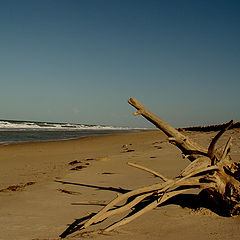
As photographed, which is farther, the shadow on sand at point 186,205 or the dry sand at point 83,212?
the shadow on sand at point 186,205

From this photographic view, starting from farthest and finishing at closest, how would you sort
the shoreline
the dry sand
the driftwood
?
the shoreline < the driftwood < the dry sand

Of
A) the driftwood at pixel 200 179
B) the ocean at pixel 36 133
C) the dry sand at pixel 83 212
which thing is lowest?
the ocean at pixel 36 133

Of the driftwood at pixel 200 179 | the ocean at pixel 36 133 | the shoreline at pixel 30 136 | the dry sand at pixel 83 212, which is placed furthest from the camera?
the ocean at pixel 36 133

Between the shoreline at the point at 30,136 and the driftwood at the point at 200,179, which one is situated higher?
the driftwood at the point at 200,179

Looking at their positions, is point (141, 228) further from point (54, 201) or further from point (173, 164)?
point (173, 164)

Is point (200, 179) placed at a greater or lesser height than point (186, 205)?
greater

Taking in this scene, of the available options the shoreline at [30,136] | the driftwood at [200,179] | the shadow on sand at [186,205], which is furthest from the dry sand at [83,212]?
the shoreline at [30,136]

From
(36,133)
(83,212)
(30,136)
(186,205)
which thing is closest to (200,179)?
(186,205)

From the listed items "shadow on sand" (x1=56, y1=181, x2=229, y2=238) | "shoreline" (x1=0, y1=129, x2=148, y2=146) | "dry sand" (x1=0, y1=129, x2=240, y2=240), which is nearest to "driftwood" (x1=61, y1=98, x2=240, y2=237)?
"shadow on sand" (x1=56, y1=181, x2=229, y2=238)

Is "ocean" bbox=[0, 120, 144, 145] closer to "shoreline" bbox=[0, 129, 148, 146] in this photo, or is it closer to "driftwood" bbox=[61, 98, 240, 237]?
"shoreline" bbox=[0, 129, 148, 146]

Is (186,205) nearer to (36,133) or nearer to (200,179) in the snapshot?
(200,179)

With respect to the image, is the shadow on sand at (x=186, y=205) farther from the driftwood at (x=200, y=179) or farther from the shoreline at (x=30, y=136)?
the shoreline at (x=30, y=136)

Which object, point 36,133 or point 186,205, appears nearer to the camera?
point 186,205

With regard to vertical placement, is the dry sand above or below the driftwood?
below
